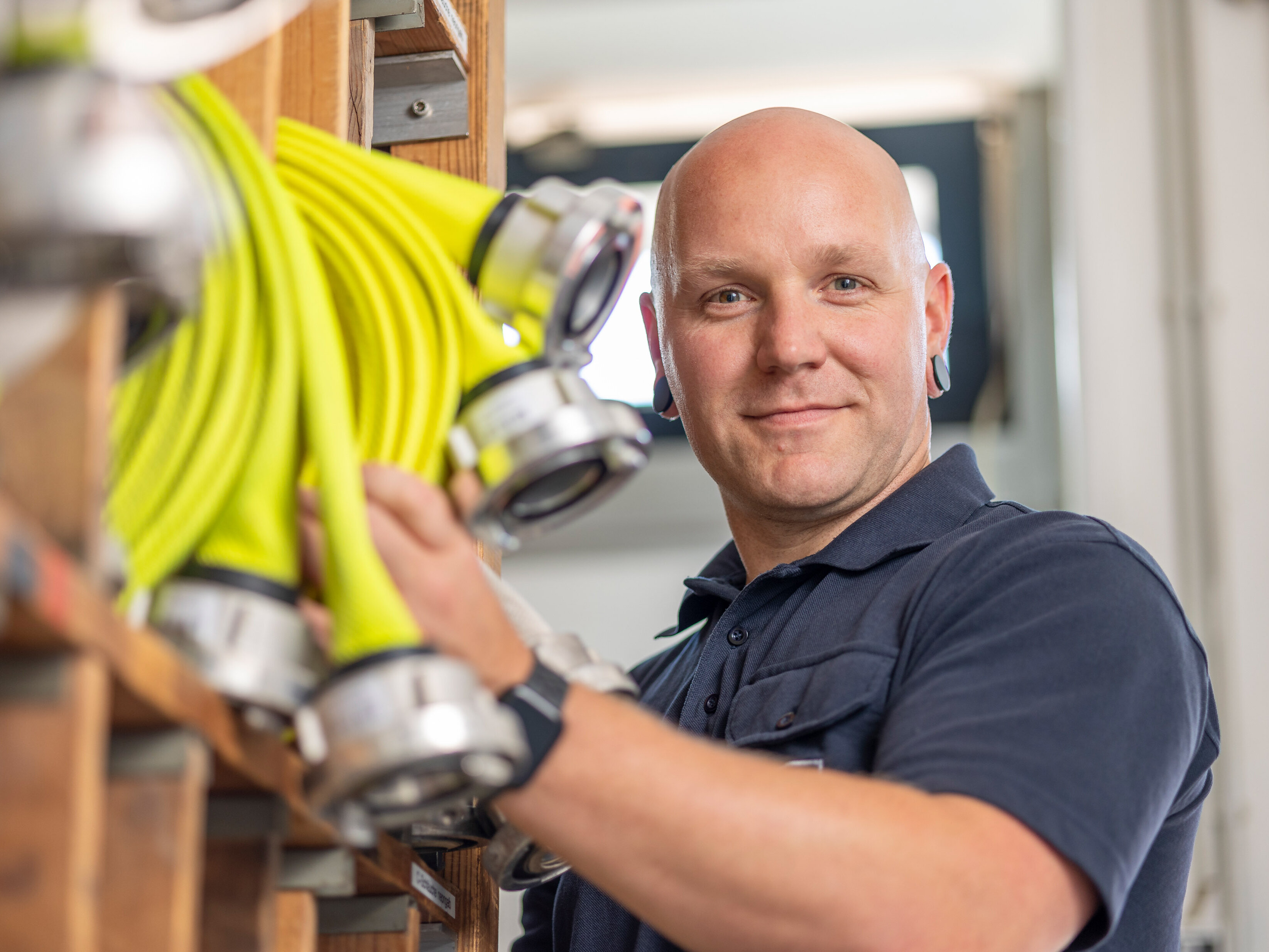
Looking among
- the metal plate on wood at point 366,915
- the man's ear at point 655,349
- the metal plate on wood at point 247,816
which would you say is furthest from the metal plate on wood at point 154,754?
the man's ear at point 655,349

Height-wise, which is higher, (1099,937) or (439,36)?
(439,36)

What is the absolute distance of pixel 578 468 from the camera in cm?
71

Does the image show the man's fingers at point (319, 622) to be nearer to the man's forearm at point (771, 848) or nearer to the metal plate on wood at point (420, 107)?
the man's forearm at point (771, 848)

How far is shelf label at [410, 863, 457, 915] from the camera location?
2.98ft

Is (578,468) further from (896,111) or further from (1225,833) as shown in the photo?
(896,111)

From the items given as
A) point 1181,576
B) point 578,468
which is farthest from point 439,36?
point 1181,576

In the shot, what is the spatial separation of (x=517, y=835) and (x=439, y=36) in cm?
66

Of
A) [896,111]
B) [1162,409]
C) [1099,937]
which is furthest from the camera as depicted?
[896,111]

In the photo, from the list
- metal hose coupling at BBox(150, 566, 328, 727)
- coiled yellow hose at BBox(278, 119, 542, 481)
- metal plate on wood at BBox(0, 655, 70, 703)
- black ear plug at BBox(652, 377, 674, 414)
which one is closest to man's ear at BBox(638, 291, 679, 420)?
black ear plug at BBox(652, 377, 674, 414)

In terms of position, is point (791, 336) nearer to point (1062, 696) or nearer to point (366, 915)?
point (1062, 696)

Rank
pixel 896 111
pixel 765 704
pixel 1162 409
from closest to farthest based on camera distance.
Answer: pixel 765 704, pixel 1162 409, pixel 896 111

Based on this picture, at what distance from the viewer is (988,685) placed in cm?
92

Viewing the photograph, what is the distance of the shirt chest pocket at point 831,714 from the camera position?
3.39 ft

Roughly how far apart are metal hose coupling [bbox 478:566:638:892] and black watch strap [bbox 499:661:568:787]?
0.11 feet
